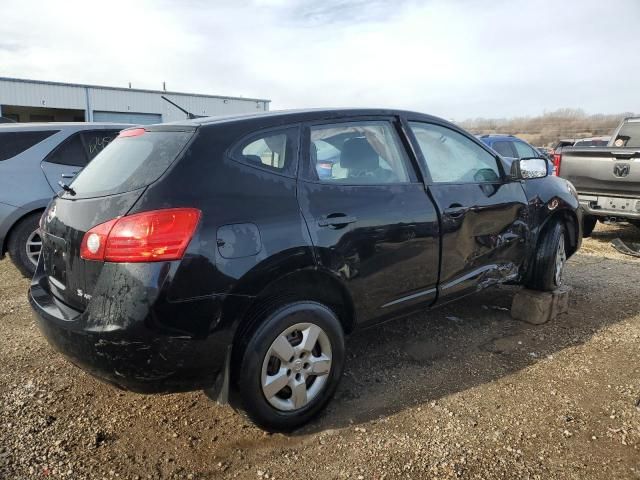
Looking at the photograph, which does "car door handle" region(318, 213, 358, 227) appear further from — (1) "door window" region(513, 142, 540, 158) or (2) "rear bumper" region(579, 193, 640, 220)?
(1) "door window" region(513, 142, 540, 158)

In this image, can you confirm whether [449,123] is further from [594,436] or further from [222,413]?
[222,413]

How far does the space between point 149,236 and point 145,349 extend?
0.51 m

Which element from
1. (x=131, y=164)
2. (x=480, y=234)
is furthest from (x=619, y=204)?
(x=131, y=164)

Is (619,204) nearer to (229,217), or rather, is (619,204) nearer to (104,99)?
(229,217)

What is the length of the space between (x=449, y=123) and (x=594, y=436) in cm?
225

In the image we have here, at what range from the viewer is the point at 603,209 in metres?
7.18

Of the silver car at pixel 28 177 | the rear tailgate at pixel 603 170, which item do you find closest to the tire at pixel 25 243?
the silver car at pixel 28 177

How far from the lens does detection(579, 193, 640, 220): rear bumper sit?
6.87 metres

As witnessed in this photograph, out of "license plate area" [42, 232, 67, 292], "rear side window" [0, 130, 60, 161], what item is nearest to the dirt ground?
"license plate area" [42, 232, 67, 292]

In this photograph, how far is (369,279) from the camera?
291 cm

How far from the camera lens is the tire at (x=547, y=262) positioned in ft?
13.9

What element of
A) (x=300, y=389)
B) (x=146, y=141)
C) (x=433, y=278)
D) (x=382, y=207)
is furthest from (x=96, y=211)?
(x=433, y=278)

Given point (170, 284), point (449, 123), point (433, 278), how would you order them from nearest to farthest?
point (170, 284), point (433, 278), point (449, 123)

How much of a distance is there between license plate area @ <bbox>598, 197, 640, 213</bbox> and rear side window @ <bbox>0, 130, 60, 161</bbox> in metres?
7.45
